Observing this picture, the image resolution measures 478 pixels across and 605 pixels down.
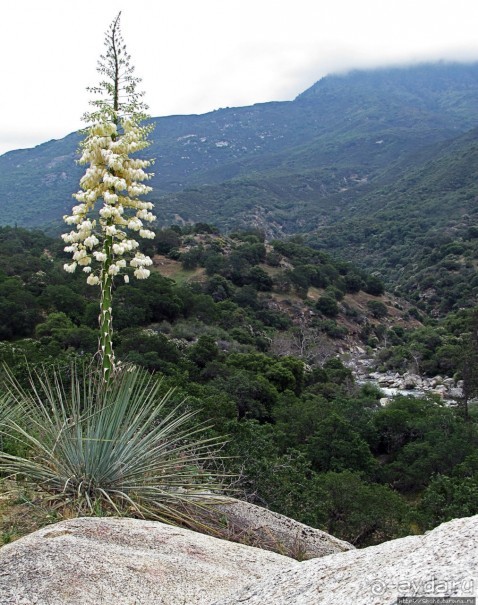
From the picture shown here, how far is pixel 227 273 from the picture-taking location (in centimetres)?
5053

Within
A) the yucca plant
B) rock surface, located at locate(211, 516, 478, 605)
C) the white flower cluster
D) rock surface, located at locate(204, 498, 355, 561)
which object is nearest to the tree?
rock surface, located at locate(204, 498, 355, 561)

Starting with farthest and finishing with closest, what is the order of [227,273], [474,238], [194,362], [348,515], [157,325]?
[474,238], [227,273], [157,325], [194,362], [348,515]

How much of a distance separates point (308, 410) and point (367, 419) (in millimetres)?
2761

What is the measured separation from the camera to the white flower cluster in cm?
418

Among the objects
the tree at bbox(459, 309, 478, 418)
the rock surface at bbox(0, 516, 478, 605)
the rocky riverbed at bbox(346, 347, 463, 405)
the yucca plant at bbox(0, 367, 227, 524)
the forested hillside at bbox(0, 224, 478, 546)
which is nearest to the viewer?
the rock surface at bbox(0, 516, 478, 605)

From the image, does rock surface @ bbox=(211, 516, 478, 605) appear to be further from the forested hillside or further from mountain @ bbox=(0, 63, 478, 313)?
mountain @ bbox=(0, 63, 478, 313)

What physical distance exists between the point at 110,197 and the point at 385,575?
310 centimetres

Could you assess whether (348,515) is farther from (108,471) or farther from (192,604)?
(192,604)

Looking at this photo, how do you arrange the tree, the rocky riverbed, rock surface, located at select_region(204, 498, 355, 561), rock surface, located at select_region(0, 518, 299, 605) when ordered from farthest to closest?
the rocky riverbed < the tree < rock surface, located at select_region(204, 498, 355, 561) < rock surface, located at select_region(0, 518, 299, 605)

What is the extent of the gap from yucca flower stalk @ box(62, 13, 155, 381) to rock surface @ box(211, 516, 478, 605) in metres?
2.19

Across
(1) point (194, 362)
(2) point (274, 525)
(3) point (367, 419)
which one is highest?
(2) point (274, 525)

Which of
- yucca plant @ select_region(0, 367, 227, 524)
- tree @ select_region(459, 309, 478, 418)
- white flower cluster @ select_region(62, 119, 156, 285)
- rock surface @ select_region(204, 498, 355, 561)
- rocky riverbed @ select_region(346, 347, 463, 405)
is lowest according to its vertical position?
rocky riverbed @ select_region(346, 347, 463, 405)

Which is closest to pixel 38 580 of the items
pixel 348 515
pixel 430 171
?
pixel 348 515

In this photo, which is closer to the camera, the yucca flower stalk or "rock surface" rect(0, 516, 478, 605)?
"rock surface" rect(0, 516, 478, 605)
